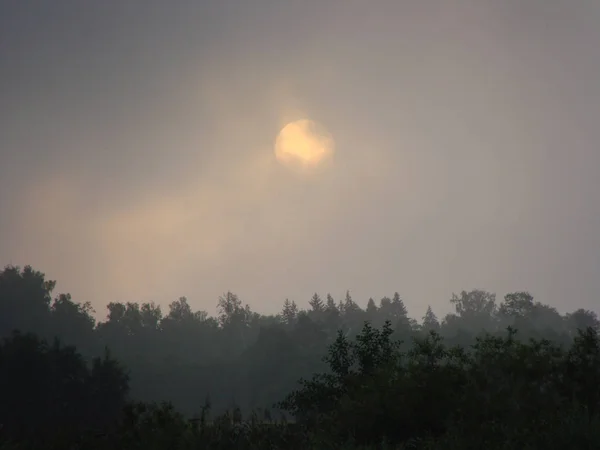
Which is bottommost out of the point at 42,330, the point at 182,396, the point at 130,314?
the point at 182,396

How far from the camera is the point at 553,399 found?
20625 millimetres

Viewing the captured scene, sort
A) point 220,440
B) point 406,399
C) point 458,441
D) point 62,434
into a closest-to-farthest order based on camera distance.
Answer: point 458,441 < point 220,440 < point 406,399 < point 62,434

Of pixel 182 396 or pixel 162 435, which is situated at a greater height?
pixel 182 396

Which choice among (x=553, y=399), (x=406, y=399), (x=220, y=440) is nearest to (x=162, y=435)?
(x=220, y=440)

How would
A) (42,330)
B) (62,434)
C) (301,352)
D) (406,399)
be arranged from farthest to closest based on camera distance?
(42,330)
(301,352)
(62,434)
(406,399)

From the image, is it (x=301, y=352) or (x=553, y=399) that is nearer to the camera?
(x=553, y=399)

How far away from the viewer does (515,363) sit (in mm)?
23906

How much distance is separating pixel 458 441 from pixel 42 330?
14007cm

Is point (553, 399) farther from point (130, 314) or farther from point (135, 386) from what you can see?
point (130, 314)

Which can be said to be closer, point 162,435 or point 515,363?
point 162,435

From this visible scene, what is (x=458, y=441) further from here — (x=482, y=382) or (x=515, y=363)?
(x=515, y=363)

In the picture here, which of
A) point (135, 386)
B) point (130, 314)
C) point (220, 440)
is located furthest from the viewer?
point (130, 314)

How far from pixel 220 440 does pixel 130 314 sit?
167 meters

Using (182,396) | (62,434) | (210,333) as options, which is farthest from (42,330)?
(62,434)
